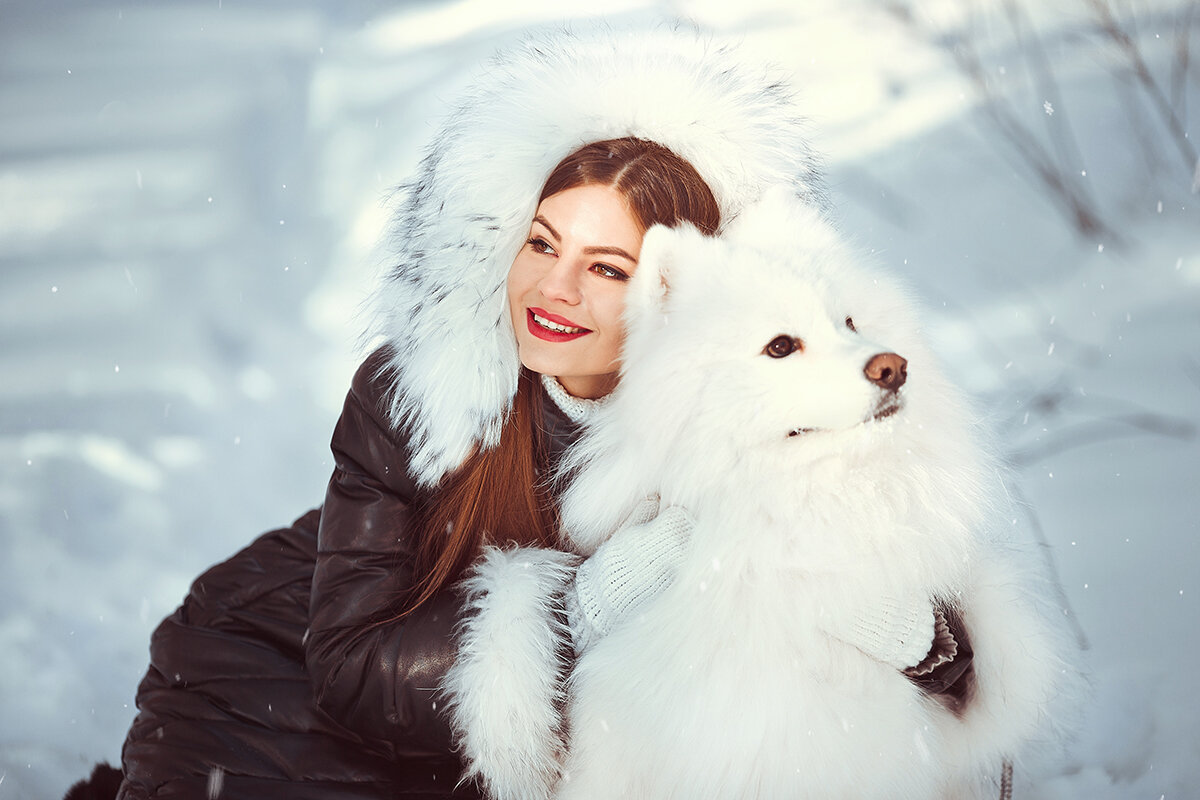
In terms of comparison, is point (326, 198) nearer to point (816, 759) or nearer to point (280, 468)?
point (280, 468)

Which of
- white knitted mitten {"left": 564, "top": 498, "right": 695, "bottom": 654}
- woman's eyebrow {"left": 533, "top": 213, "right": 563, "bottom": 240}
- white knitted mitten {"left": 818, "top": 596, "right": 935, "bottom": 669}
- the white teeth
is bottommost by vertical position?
white knitted mitten {"left": 818, "top": 596, "right": 935, "bottom": 669}

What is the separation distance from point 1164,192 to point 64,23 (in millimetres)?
3767

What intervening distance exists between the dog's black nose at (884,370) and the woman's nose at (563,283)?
24.3 inches

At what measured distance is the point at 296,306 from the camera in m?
3.23

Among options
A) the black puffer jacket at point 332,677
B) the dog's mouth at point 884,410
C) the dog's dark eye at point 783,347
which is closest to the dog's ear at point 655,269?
the dog's dark eye at point 783,347

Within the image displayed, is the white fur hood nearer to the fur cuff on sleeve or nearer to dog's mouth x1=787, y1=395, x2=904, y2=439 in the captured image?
the fur cuff on sleeve

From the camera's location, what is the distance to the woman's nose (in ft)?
5.22

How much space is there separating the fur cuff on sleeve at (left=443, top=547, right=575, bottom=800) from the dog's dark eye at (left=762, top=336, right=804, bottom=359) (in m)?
0.54

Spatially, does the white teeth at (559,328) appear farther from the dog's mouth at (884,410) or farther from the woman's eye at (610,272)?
the dog's mouth at (884,410)

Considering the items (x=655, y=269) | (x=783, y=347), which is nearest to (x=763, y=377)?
(x=783, y=347)

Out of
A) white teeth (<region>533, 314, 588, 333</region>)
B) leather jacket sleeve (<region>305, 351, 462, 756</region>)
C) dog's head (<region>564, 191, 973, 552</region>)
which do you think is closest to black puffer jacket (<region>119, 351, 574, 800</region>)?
leather jacket sleeve (<region>305, 351, 462, 756</region>)

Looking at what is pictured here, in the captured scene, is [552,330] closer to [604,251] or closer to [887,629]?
[604,251]

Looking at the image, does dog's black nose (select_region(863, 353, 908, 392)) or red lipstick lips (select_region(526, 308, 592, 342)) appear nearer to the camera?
dog's black nose (select_region(863, 353, 908, 392))

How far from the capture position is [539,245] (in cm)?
172
